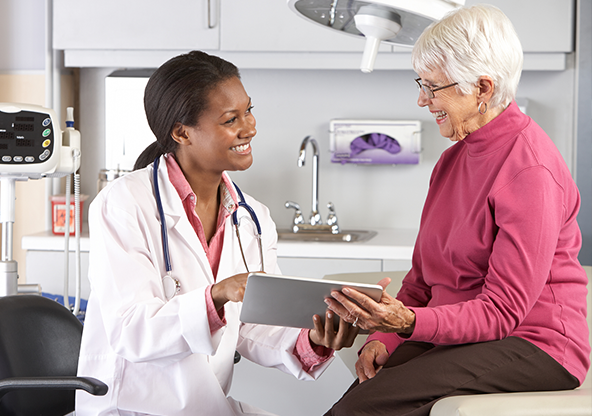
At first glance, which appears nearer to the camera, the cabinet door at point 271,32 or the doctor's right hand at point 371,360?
the doctor's right hand at point 371,360

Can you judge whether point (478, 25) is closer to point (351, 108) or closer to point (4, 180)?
point (4, 180)

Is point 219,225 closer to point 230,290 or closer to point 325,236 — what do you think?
point 230,290

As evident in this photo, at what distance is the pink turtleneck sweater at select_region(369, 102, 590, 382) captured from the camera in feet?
3.35

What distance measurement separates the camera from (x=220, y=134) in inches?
53.7

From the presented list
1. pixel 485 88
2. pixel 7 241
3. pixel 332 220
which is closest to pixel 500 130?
pixel 485 88

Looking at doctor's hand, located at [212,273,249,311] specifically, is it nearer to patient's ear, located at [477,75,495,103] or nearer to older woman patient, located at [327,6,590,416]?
older woman patient, located at [327,6,590,416]

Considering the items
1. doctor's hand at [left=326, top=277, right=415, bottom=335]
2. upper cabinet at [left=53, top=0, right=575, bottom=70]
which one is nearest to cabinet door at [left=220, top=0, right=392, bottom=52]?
upper cabinet at [left=53, top=0, right=575, bottom=70]

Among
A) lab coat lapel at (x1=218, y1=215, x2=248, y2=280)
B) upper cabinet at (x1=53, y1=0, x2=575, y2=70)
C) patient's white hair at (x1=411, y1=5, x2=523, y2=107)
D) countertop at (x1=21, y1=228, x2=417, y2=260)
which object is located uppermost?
upper cabinet at (x1=53, y1=0, x2=575, y2=70)

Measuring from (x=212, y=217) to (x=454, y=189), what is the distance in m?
0.55

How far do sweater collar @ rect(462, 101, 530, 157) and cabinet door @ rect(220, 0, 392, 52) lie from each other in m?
1.39

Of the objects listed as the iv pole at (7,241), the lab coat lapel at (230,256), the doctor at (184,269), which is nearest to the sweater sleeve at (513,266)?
the doctor at (184,269)

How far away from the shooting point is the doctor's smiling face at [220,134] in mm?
1360

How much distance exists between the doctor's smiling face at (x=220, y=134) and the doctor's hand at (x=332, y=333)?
422mm

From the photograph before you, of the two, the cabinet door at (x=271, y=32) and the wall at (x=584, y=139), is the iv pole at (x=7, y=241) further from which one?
the wall at (x=584, y=139)
